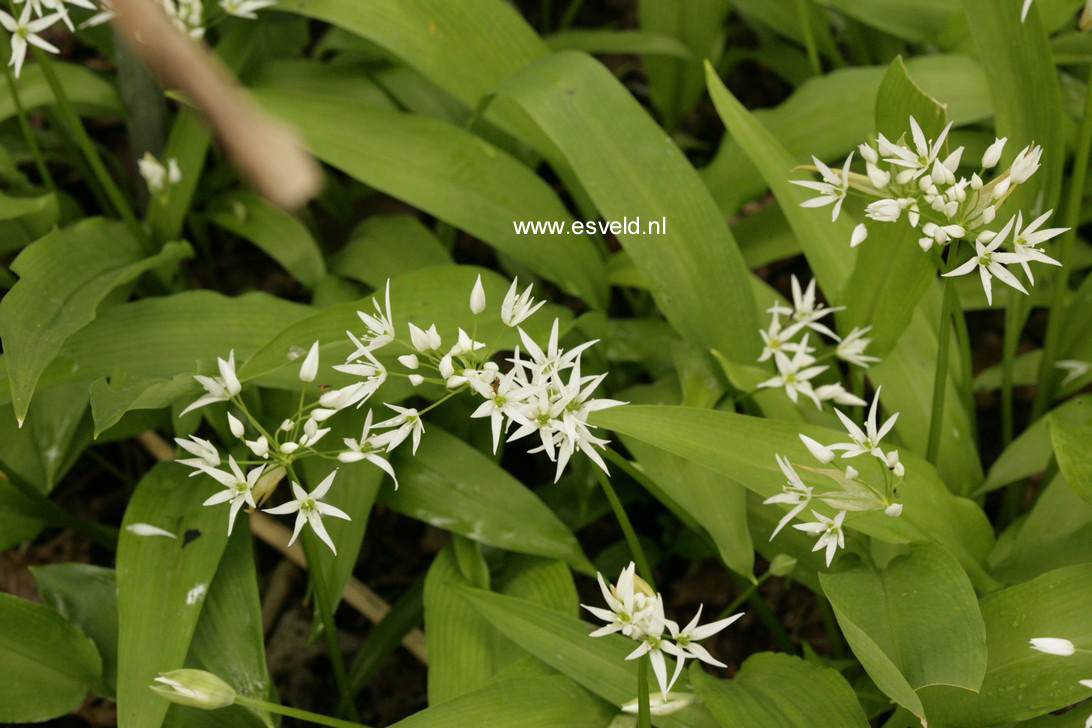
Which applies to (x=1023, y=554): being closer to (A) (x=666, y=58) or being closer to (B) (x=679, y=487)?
(B) (x=679, y=487)

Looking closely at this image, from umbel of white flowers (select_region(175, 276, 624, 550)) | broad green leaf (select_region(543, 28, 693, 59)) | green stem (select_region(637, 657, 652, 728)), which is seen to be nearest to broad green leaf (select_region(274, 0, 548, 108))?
broad green leaf (select_region(543, 28, 693, 59))

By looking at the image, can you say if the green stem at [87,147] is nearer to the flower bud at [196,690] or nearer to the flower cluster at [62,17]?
the flower cluster at [62,17]

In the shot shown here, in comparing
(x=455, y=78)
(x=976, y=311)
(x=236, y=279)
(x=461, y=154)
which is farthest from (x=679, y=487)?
(x=236, y=279)

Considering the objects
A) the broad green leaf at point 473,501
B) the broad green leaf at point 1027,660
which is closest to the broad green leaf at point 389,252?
the broad green leaf at point 473,501

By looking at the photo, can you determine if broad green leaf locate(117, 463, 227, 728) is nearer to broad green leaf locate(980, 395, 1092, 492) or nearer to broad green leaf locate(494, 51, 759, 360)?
broad green leaf locate(494, 51, 759, 360)

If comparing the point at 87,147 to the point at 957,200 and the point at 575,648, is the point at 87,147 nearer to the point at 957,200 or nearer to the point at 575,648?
the point at 575,648

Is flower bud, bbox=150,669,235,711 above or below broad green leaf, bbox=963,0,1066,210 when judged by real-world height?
below
